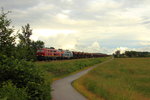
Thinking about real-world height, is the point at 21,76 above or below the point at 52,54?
below

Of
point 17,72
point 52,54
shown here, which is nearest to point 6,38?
point 17,72

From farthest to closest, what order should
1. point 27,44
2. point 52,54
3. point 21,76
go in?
1. point 52,54
2. point 27,44
3. point 21,76

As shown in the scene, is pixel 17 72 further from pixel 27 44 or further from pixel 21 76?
pixel 27 44

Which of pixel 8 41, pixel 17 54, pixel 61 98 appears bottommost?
pixel 61 98

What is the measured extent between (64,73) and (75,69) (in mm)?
9462

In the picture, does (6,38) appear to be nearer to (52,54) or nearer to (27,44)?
(27,44)

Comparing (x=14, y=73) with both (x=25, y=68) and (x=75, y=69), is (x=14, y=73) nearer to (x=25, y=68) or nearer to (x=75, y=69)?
(x=25, y=68)

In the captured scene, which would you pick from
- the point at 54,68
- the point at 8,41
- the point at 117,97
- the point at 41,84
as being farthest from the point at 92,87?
the point at 54,68

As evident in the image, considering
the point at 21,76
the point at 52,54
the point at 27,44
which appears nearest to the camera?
the point at 21,76

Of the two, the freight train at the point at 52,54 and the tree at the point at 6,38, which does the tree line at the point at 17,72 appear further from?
the freight train at the point at 52,54

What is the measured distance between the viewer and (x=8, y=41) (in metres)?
15.2

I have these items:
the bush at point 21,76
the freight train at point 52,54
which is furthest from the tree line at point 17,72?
the freight train at point 52,54

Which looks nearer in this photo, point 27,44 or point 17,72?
point 17,72

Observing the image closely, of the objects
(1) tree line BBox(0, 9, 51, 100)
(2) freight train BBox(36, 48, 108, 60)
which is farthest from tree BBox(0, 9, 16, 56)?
(2) freight train BBox(36, 48, 108, 60)
